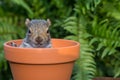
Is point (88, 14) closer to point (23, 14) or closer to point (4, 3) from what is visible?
point (23, 14)

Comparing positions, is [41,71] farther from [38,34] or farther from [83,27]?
[83,27]

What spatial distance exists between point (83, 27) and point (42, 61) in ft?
2.75

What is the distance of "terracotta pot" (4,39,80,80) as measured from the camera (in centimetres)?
204

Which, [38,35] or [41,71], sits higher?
[38,35]

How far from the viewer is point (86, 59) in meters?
2.63

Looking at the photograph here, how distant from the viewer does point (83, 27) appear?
2797mm

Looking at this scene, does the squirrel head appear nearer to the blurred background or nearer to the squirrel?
the squirrel

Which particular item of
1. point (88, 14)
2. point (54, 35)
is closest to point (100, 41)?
point (88, 14)

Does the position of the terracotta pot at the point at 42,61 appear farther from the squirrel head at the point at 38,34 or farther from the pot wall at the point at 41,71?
the squirrel head at the point at 38,34

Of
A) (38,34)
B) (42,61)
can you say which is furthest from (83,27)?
(42,61)

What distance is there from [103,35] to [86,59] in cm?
24

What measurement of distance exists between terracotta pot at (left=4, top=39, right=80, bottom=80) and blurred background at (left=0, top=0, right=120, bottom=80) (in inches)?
13.5

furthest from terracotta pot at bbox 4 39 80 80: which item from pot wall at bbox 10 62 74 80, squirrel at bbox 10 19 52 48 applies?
squirrel at bbox 10 19 52 48

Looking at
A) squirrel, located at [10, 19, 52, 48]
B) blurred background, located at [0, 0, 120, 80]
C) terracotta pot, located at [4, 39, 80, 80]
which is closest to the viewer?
terracotta pot, located at [4, 39, 80, 80]
